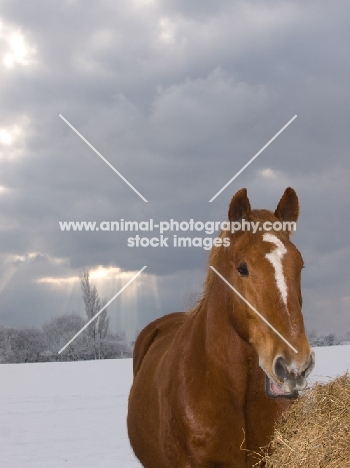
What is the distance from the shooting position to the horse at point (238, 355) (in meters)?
3.02

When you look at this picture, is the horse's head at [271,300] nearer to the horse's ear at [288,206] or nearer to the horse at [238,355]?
the horse at [238,355]

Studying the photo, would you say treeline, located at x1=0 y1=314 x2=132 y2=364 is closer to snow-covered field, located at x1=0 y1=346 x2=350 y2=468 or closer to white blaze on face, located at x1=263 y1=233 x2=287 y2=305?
snow-covered field, located at x1=0 y1=346 x2=350 y2=468

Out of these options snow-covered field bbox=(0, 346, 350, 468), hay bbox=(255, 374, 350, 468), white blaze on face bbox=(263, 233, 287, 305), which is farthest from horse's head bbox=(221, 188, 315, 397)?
snow-covered field bbox=(0, 346, 350, 468)

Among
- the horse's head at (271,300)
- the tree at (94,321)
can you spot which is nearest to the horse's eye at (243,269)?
the horse's head at (271,300)

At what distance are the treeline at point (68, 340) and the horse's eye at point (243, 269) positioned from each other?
1583 inches

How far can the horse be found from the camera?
3023 mm

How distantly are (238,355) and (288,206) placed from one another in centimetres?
122

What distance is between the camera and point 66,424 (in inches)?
450

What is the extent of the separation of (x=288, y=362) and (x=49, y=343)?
43.8 meters

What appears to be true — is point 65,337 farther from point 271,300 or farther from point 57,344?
point 271,300

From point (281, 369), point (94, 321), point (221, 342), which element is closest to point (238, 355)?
Result: point (221, 342)

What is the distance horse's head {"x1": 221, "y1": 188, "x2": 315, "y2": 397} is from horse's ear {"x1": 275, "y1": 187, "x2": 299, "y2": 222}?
27cm

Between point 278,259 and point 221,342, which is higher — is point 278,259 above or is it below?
above

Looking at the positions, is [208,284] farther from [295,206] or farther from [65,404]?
[65,404]
